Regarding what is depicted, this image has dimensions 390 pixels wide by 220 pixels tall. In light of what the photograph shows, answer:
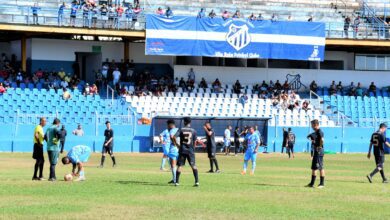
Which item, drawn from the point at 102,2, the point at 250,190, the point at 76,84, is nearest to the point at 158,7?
the point at 102,2

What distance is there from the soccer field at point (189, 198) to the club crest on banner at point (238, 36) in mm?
30640

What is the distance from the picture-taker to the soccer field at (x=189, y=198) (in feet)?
57.1

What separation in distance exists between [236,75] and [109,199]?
43030 mm

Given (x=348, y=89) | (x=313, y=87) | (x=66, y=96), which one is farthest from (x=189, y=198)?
(x=348, y=89)

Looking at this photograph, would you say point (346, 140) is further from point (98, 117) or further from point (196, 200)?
point (196, 200)

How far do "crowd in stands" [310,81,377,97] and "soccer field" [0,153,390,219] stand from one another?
34149mm

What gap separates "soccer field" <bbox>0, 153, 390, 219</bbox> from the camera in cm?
1739

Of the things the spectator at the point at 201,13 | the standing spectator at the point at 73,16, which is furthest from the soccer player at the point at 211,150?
the spectator at the point at 201,13

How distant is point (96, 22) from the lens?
55656 mm

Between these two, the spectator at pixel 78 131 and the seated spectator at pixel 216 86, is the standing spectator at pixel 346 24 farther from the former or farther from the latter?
the spectator at pixel 78 131

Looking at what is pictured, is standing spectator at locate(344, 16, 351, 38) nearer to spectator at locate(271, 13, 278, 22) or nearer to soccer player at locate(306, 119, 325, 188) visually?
spectator at locate(271, 13, 278, 22)

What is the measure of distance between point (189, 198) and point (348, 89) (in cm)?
4471

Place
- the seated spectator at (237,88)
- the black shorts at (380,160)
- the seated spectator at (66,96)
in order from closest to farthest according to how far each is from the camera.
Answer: the black shorts at (380,160), the seated spectator at (66,96), the seated spectator at (237,88)

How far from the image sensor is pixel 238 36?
58.8 metres
